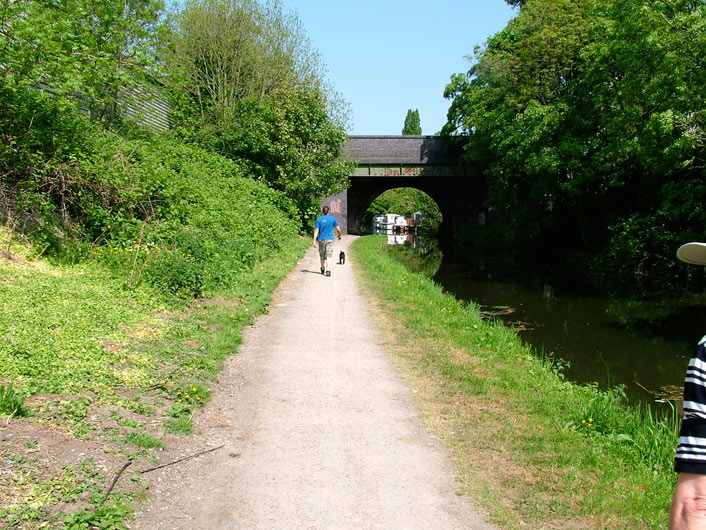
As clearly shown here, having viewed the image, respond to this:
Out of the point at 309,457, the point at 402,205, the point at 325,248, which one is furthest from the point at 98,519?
the point at 402,205

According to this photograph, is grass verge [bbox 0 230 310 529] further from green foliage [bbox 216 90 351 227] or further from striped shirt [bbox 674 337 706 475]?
green foliage [bbox 216 90 351 227]

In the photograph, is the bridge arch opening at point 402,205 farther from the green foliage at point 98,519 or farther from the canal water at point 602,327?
the green foliage at point 98,519

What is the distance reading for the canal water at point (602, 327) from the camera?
10.1 m

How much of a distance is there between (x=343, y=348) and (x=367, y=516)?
4.74 metres

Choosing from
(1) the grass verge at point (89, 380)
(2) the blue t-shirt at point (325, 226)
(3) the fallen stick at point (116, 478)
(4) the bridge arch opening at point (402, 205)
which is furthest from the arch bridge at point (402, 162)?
(3) the fallen stick at point (116, 478)

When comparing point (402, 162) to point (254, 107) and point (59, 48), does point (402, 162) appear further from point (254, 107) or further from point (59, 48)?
point (59, 48)

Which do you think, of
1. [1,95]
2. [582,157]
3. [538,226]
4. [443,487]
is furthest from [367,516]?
[538,226]

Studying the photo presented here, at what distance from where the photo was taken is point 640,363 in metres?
11.0

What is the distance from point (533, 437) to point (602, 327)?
377 inches

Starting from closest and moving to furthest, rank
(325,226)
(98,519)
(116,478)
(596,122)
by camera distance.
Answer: (98,519), (116,478), (325,226), (596,122)

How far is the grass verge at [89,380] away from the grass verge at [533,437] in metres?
2.47

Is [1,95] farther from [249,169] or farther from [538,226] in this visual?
[538,226]

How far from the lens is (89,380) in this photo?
18.6ft

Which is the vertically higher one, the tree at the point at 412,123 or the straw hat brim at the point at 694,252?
the tree at the point at 412,123
